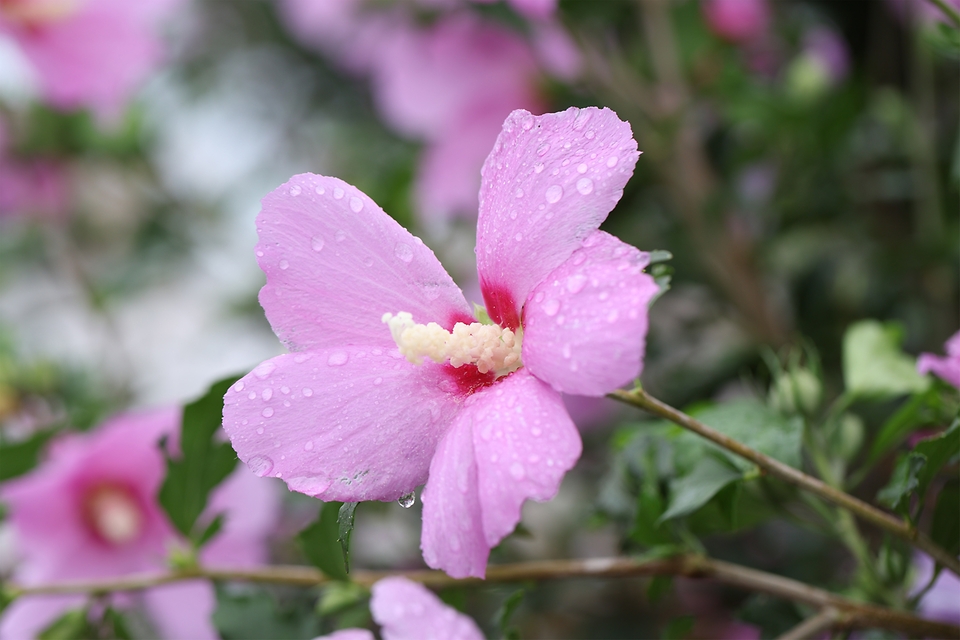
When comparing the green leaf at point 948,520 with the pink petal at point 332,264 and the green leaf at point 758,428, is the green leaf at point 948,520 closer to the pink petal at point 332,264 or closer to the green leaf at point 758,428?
the green leaf at point 758,428

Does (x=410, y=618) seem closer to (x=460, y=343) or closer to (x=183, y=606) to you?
(x=460, y=343)

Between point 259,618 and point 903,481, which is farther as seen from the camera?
point 259,618

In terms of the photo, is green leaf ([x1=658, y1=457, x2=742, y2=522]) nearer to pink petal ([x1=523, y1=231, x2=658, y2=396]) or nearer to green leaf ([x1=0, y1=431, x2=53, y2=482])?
pink petal ([x1=523, y1=231, x2=658, y2=396])

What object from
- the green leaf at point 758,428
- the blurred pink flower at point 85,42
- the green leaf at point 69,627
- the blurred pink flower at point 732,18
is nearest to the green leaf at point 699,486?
the green leaf at point 758,428

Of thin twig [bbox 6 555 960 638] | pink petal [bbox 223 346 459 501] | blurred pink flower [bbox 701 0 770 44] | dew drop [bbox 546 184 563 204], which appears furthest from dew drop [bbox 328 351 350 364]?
blurred pink flower [bbox 701 0 770 44]

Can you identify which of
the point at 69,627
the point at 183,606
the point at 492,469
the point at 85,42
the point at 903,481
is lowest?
the point at 183,606

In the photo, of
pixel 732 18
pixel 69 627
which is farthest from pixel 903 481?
pixel 732 18
